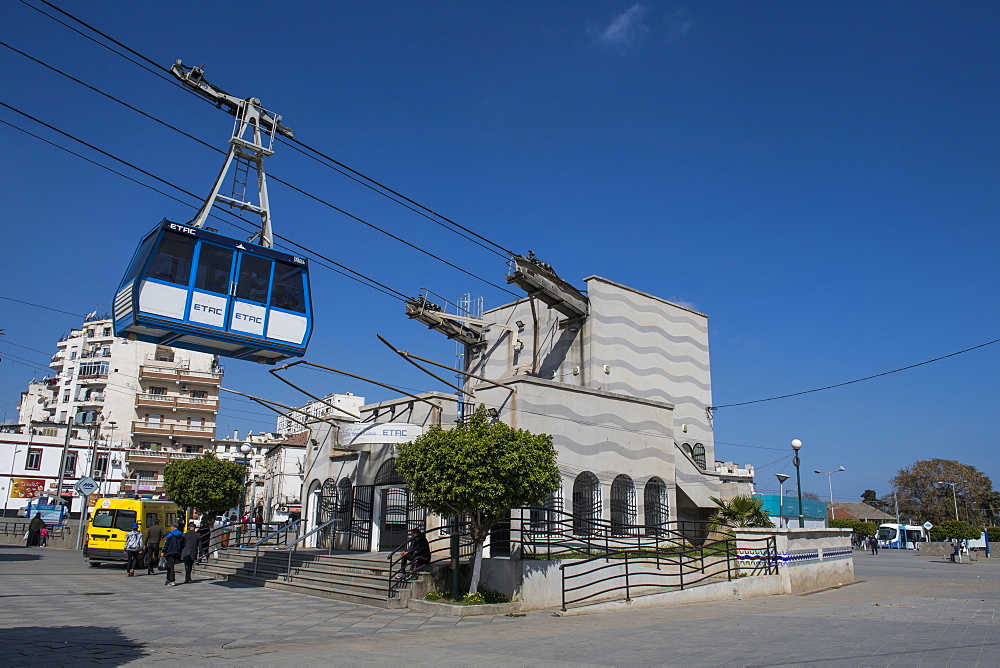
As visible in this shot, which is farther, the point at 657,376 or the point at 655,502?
the point at 657,376

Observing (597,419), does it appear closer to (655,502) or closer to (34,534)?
(655,502)

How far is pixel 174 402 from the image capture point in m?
59.7

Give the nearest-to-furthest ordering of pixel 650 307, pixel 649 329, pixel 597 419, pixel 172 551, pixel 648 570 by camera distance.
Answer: pixel 648 570 → pixel 172 551 → pixel 597 419 → pixel 649 329 → pixel 650 307

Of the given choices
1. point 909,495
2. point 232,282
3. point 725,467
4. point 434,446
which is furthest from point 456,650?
point 909,495

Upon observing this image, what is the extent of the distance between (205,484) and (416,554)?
45.2 ft

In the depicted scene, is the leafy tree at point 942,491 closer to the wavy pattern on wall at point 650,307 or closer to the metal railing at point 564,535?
the wavy pattern on wall at point 650,307

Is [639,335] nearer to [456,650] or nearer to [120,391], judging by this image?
[456,650]

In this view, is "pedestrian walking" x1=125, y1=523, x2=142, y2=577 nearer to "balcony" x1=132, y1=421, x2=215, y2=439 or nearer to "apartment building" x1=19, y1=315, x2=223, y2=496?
"apartment building" x1=19, y1=315, x2=223, y2=496

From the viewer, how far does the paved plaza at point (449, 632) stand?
9336 mm

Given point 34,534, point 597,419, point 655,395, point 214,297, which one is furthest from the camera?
point 34,534

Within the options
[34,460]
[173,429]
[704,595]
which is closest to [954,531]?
[704,595]

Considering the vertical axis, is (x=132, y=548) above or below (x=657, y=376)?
below

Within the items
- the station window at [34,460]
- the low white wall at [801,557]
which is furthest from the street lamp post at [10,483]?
the low white wall at [801,557]

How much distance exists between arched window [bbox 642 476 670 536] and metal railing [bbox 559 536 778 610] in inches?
86.7
